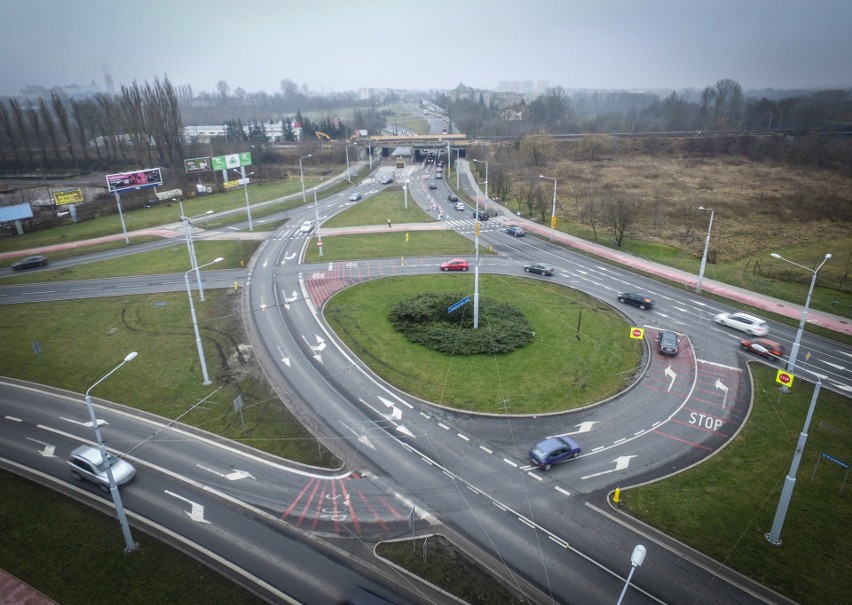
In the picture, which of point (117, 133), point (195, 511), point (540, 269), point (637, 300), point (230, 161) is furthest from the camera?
point (117, 133)

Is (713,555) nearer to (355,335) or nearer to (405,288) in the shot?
(355,335)

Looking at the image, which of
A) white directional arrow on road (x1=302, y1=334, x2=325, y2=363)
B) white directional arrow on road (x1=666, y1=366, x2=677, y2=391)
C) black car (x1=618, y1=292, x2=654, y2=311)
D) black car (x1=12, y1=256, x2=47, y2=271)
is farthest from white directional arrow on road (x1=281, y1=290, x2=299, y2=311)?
black car (x1=12, y1=256, x2=47, y2=271)

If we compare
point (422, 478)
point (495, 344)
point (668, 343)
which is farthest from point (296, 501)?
point (668, 343)

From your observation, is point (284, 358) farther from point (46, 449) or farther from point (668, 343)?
point (668, 343)

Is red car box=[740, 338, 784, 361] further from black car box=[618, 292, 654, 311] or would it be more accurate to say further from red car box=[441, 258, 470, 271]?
red car box=[441, 258, 470, 271]

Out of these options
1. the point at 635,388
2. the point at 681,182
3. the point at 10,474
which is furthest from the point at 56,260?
the point at 681,182

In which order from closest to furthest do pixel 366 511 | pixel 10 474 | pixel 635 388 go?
pixel 366 511
pixel 10 474
pixel 635 388

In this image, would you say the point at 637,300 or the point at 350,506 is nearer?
the point at 350,506
